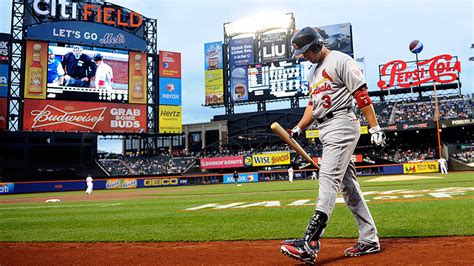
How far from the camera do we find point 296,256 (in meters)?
3.21

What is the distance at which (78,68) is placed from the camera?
37250 millimetres

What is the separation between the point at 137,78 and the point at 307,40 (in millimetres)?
38848

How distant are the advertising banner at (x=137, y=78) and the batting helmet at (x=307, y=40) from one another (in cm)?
3815

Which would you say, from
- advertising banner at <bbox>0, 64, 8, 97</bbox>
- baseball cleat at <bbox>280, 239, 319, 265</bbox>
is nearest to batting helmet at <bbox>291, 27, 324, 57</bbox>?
baseball cleat at <bbox>280, 239, 319, 265</bbox>

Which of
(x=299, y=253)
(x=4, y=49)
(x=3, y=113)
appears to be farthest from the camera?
(x=4, y=49)

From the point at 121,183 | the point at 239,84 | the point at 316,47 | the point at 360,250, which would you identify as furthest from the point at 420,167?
the point at 316,47

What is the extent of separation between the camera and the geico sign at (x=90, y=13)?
3806cm

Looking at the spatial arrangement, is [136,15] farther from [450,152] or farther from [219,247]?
[219,247]

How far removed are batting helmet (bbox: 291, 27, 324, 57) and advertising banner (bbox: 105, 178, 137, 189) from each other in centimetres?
3321

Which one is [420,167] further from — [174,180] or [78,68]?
[78,68]

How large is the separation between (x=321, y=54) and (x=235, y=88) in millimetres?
45363

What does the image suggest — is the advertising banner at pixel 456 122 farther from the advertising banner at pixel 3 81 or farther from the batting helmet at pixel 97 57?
the advertising banner at pixel 3 81

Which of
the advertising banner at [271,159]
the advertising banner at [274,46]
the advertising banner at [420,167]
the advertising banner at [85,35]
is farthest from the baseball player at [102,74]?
the advertising banner at [420,167]

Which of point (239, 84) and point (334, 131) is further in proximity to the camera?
point (239, 84)
